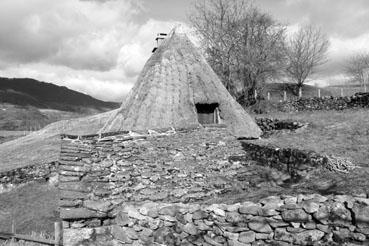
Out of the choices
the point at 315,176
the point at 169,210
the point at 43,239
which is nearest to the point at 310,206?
the point at 169,210

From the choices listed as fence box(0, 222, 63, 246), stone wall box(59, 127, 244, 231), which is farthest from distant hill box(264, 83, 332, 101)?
fence box(0, 222, 63, 246)

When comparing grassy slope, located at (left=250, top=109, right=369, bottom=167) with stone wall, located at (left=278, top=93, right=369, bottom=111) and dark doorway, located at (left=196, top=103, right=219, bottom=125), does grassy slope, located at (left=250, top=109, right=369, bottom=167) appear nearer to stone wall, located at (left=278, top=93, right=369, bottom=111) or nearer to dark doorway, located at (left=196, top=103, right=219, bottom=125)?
dark doorway, located at (left=196, top=103, right=219, bottom=125)

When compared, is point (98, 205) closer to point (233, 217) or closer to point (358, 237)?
point (233, 217)

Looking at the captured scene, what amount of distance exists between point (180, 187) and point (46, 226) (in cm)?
870

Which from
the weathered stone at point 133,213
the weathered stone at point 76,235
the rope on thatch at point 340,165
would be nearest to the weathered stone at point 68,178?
the weathered stone at point 76,235

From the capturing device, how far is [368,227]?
508cm

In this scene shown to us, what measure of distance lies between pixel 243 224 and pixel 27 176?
17.4 meters

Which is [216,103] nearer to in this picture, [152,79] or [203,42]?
[152,79]

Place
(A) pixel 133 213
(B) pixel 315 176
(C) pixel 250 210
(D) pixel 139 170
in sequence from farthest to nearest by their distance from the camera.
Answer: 1. (B) pixel 315 176
2. (D) pixel 139 170
3. (A) pixel 133 213
4. (C) pixel 250 210

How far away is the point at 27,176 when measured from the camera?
66.3 ft

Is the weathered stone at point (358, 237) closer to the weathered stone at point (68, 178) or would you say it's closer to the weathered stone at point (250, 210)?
the weathered stone at point (250, 210)

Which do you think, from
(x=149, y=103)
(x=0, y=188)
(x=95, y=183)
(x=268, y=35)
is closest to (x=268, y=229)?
(x=95, y=183)

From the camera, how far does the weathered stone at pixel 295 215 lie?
5324mm

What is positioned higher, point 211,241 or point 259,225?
point 259,225
